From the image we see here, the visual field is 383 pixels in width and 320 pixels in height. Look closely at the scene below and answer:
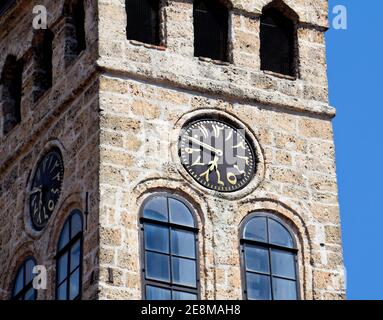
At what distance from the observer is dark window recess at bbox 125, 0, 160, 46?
183 feet

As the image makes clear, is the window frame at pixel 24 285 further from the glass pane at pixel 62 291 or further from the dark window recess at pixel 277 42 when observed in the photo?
Answer: the dark window recess at pixel 277 42

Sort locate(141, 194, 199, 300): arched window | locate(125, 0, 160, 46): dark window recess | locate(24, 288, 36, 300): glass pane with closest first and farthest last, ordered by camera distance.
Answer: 1. locate(141, 194, 199, 300): arched window
2. locate(24, 288, 36, 300): glass pane
3. locate(125, 0, 160, 46): dark window recess

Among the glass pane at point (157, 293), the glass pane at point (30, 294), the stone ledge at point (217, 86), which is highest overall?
the stone ledge at point (217, 86)

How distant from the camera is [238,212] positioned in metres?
54.3

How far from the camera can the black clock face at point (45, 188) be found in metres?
55.2

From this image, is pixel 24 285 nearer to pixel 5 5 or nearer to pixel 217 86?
pixel 217 86

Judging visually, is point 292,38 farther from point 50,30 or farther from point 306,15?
point 50,30

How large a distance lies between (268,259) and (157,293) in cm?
249

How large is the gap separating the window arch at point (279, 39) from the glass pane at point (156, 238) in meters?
4.82

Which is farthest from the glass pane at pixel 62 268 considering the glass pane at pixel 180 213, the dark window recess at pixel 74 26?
the dark window recess at pixel 74 26

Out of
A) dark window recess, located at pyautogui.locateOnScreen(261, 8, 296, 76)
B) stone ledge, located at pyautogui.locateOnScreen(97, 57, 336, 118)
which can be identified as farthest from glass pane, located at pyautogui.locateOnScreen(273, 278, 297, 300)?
dark window recess, located at pyautogui.locateOnScreen(261, 8, 296, 76)

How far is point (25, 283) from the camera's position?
55.5 meters

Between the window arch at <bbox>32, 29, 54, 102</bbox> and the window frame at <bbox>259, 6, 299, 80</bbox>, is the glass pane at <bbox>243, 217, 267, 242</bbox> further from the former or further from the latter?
the window arch at <bbox>32, 29, 54, 102</bbox>
